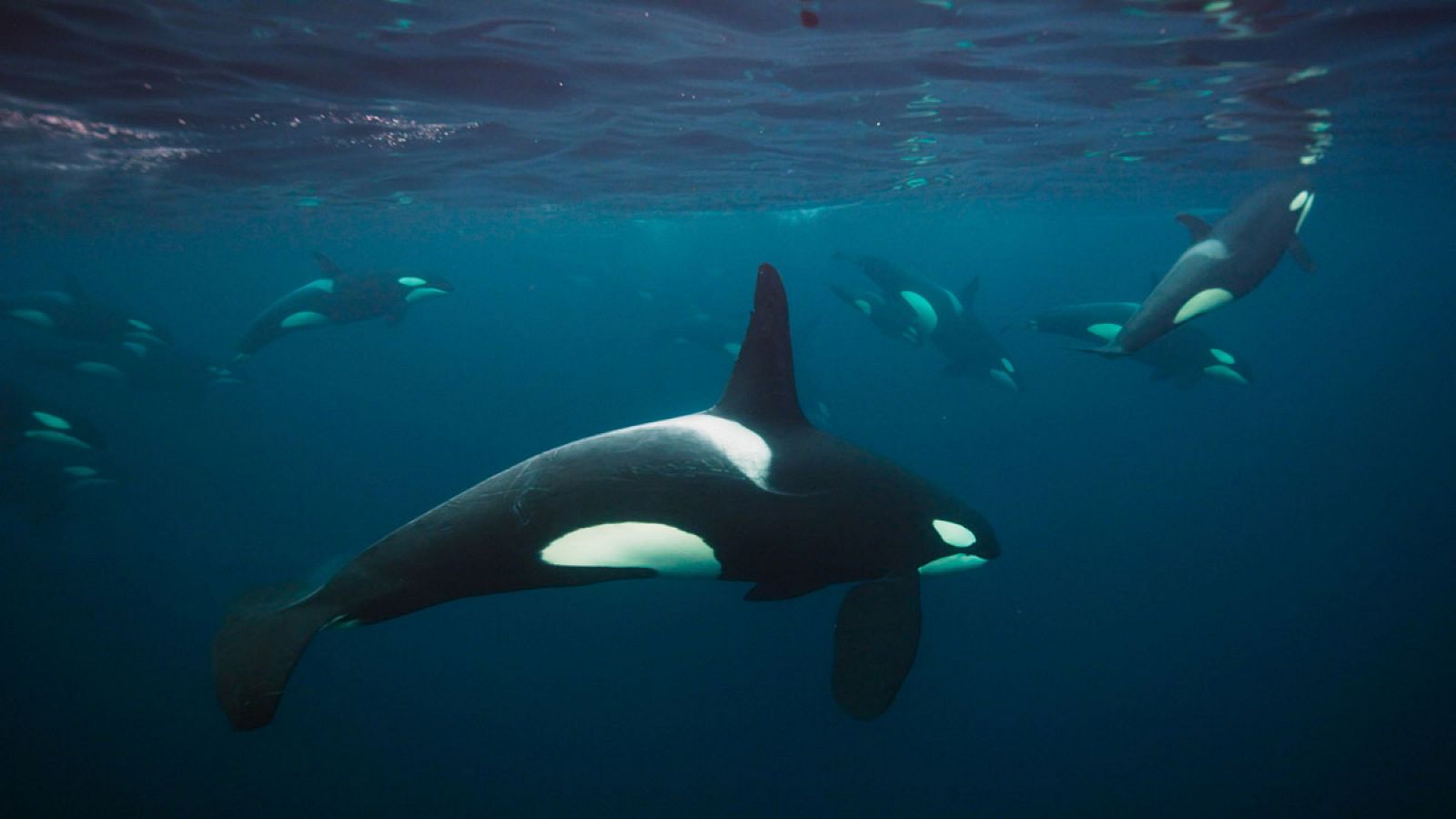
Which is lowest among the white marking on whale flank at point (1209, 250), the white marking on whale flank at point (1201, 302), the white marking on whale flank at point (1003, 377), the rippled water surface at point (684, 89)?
the white marking on whale flank at point (1003, 377)

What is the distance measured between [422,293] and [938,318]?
12.5 metres

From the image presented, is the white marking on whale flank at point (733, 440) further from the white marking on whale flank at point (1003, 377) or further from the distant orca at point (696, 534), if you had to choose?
the white marking on whale flank at point (1003, 377)

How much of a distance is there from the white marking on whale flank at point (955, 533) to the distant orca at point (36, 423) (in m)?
19.0

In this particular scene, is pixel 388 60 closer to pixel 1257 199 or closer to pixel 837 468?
pixel 837 468

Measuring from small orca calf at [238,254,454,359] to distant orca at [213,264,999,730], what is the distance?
42.4 ft

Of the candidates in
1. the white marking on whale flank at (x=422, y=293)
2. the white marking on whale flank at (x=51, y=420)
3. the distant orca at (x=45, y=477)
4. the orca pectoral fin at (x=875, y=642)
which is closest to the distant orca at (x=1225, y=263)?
the orca pectoral fin at (x=875, y=642)

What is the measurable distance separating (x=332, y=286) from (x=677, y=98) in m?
9.02

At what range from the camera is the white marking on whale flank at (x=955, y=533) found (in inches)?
224

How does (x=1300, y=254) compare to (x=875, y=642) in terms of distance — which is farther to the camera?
(x=1300, y=254)

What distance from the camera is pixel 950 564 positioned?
6039 millimetres

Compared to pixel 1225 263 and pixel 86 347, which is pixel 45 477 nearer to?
pixel 86 347

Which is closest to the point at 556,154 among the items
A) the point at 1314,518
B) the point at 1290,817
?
the point at 1290,817

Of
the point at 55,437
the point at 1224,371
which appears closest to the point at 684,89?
the point at 1224,371

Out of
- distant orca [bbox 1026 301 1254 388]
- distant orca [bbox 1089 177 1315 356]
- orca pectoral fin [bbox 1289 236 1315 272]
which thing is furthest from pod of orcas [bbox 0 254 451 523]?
orca pectoral fin [bbox 1289 236 1315 272]
